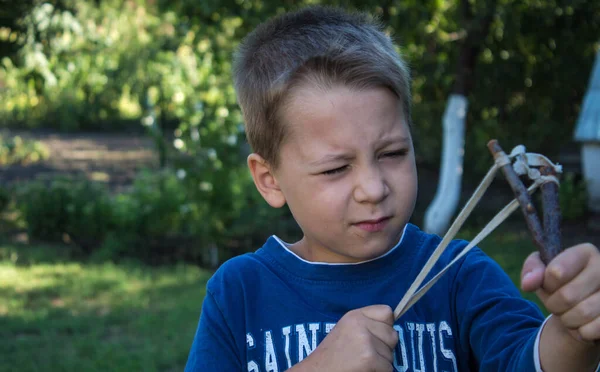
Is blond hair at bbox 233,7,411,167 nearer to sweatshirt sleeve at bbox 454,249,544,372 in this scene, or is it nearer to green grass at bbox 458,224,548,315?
sweatshirt sleeve at bbox 454,249,544,372

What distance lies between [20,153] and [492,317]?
454 inches

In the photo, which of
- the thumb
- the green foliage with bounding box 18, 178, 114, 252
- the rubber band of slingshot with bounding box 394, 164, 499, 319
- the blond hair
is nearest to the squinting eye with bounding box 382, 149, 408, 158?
the blond hair

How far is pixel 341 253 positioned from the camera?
1638 mm

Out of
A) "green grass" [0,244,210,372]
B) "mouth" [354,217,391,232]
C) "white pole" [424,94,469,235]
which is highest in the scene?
"mouth" [354,217,391,232]

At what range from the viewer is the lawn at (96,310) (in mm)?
4344

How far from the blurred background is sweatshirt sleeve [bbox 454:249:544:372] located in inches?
114

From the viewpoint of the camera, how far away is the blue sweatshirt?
5.35 ft

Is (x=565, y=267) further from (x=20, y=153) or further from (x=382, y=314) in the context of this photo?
(x=20, y=153)

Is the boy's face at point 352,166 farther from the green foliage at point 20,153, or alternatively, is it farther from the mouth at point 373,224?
the green foliage at point 20,153

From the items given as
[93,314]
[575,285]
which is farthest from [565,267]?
[93,314]

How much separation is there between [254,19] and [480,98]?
3.46m

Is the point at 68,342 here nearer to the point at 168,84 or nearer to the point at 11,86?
the point at 168,84

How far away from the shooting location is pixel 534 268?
112 cm

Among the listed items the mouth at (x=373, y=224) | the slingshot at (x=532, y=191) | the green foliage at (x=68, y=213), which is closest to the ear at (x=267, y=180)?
the mouth at (x=373, y=224)
